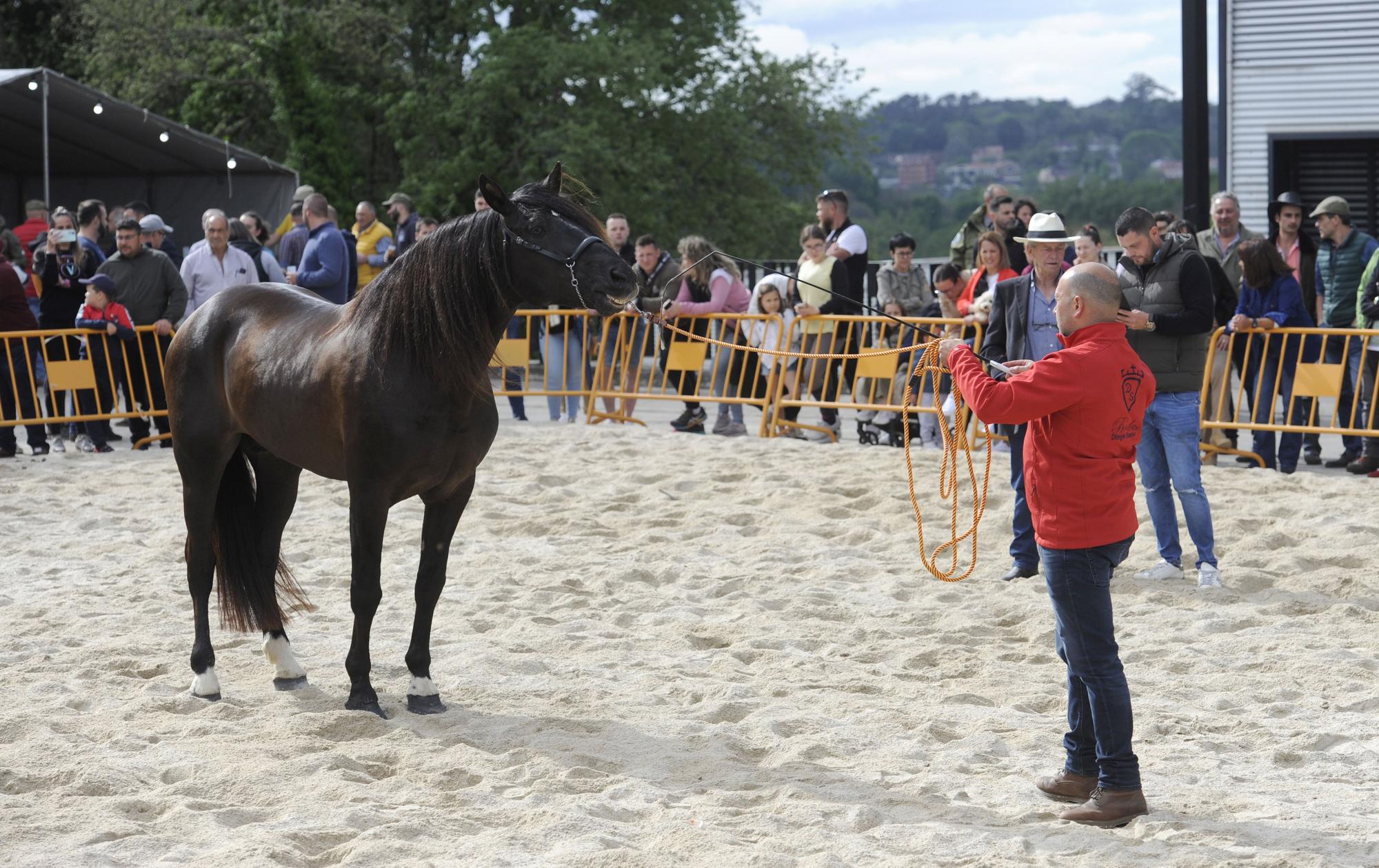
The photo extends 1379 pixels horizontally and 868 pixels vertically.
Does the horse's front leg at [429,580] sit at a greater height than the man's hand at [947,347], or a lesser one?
lesser

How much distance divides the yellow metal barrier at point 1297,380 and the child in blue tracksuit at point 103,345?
8523 millimetres

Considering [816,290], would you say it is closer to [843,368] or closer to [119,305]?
[843,368]

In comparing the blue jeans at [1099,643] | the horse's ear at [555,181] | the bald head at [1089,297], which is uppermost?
the horse's ear at [555,181]

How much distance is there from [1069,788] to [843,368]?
7.79m

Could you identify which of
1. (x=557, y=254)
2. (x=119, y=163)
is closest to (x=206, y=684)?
(x=557, y=254)

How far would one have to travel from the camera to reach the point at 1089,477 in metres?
4.27

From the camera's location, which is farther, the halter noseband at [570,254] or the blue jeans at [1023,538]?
the blue jeans at [1023,538]

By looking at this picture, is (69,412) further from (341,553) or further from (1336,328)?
(1336,328)

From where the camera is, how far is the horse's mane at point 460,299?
5121mm

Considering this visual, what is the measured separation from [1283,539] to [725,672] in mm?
3916

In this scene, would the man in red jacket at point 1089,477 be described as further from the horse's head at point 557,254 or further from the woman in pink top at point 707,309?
the woman in pink top at point 707,309

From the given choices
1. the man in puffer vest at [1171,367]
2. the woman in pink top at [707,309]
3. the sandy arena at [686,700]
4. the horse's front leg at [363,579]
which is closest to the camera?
the sandy arena at [686,700]

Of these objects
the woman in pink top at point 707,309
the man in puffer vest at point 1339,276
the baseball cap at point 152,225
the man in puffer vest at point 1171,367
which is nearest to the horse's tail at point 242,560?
the man in puffer vest at point 1171,367

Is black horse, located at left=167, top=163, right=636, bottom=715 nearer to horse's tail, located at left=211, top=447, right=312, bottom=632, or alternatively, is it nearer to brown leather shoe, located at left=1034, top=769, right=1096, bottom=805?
horse's tail, located at left=211, top=447, right=312, bottom=632
